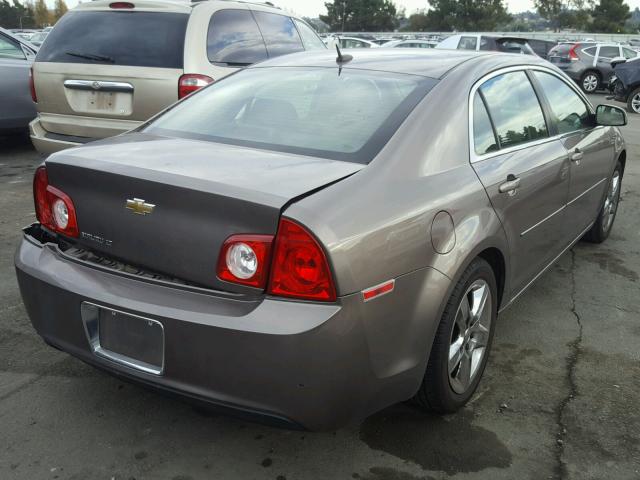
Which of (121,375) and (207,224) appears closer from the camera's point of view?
(207,224)

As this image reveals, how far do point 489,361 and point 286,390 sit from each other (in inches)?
62.4

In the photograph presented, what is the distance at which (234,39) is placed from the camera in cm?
609

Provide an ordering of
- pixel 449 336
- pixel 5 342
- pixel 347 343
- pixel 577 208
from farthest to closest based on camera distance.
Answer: pixel 577 208
pixel 5 342
pixel 449 336
pixel 347 343

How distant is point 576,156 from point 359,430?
2.22m

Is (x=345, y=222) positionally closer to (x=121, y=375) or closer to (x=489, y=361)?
(x=121, y=375)

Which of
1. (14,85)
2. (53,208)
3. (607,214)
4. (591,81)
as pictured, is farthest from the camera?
(591,81)

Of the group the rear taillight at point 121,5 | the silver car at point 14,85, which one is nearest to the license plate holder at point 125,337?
the rear taillight at point 121,5

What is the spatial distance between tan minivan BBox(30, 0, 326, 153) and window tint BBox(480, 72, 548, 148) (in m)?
2.86

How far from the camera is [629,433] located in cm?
276

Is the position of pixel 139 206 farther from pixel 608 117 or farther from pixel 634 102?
pixel 634 102

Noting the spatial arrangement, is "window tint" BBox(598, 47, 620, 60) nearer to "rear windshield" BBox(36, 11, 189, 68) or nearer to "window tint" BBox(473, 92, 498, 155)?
"rear windshield" BBox(36, 11, 189, 68)

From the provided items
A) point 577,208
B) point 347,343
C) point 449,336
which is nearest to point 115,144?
point 347,343

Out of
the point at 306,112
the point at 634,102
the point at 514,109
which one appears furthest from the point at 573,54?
the point at 306,112

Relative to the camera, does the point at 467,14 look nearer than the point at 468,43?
No
